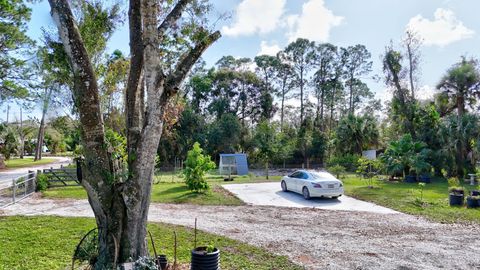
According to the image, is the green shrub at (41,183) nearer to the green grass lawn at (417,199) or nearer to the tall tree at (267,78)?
the green grass lawn at (417,199)

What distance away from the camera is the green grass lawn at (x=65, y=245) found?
22.4 ft

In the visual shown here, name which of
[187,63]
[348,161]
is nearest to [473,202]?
[187,63]

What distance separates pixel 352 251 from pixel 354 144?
25.3m

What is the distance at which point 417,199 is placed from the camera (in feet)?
47.4

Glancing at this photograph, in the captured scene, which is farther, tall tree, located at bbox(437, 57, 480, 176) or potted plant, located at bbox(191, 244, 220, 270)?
tall tree, located at bbox(437, 57, 480, 176)

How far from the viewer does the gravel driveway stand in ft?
23.9

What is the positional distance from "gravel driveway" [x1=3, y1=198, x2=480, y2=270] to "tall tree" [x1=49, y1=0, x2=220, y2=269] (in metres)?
3.47

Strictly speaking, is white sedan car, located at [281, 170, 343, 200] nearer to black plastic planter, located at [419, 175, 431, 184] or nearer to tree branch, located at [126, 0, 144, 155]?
black plastic planter, located at [419, 175, 431, 184]

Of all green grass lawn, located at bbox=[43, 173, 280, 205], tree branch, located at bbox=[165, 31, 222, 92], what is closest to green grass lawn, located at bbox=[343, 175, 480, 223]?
green grass lawn, located at bbox=[43, 173, 280, 205]

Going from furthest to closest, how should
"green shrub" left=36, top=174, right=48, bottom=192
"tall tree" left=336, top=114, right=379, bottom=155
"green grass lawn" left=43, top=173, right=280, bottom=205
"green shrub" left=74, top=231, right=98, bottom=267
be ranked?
"tall tree" left=336, top=114, right=379, bottom=155, "green shrub" left=36, top=174, right=48, bottom=192, "green grass lawn" left=43, top=173, right=280, bottom=205, "green shrub" left=74, top=231, right=98, bottom=267

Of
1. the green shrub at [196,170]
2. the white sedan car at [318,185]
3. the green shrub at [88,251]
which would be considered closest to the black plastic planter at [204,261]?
the green shrub at [88,251]

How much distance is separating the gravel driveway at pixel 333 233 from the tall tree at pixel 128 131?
347cm

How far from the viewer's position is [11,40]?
17.3 m

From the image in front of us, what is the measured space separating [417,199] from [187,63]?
12.4m
